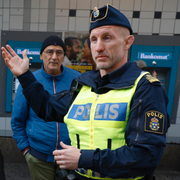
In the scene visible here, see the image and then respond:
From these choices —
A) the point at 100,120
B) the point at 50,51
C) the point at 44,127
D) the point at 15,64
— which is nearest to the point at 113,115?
the point at 100,120

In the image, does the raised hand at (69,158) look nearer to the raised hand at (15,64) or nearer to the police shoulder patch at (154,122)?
the police shoulder patch at (154,122)

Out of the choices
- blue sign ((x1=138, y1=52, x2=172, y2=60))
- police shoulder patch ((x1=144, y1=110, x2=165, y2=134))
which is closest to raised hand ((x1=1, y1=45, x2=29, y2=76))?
police shoulder patch ((x1=144, y1=110, x2=165, y2=134))

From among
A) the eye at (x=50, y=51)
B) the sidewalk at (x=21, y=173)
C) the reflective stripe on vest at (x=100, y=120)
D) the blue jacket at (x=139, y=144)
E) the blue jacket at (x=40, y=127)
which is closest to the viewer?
the blue jacket at (x=139, y=144)

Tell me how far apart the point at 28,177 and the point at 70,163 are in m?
3.03

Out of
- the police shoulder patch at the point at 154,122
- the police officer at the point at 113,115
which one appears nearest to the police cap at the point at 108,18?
the police officer at the point at 113,115

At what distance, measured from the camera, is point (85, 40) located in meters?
3.52

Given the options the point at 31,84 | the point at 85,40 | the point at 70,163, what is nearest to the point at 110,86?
the point at 70,163

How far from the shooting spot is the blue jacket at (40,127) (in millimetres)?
1855

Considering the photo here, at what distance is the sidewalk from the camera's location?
131 inches

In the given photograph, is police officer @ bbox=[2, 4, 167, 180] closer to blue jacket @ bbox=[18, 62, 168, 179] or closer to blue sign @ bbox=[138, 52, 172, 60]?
blue jacket @ bbox=[18, 62, 168, 179]

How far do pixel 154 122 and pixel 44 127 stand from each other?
4.45ft

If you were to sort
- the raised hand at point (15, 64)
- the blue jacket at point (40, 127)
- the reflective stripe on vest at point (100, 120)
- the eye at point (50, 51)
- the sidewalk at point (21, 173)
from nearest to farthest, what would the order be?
the reflective stripe on vest at point (100, 120)
the raised hand at point (15, 64)
the blue jacket at point (40, 127)
the eye at point (50, 51)
the sidewalk at point (21, 173)

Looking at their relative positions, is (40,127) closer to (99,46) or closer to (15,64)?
(15,64)

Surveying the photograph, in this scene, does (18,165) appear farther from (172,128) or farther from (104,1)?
(104,1)
